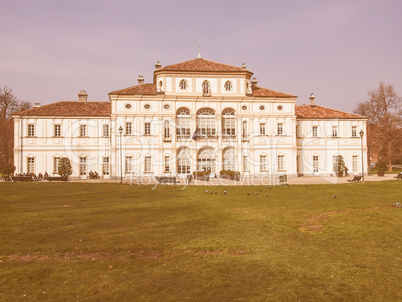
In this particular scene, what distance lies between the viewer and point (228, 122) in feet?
132

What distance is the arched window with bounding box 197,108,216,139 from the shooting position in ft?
131

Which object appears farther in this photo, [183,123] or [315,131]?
[315,131]

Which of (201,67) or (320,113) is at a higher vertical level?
(201,67)

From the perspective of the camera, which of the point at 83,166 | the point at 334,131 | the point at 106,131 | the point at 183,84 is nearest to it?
the point at 183,84

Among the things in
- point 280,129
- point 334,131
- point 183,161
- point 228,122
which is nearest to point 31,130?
point 183,161

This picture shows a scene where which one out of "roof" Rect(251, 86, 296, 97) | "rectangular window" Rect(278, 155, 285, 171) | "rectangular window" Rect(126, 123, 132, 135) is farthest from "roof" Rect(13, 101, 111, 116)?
"rectangular window" Rect(278, 155, 285, 171)

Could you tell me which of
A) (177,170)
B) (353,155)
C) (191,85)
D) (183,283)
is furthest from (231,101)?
(183,283)

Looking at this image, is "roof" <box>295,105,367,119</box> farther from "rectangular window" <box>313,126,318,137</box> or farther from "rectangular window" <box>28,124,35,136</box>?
"rectangular window" <box>28,124,35,136</box>

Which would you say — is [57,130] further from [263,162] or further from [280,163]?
[280,163]

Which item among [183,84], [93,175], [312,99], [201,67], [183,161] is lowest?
[93,175]

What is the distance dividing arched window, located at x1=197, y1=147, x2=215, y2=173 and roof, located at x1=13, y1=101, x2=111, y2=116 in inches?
442

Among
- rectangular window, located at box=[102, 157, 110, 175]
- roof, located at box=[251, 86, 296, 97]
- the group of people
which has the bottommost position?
the group of people

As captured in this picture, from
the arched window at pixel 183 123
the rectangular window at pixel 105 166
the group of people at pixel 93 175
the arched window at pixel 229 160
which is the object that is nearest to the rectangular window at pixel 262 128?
the arched window at pixel 229 160

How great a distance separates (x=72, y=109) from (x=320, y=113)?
96.8 feet
